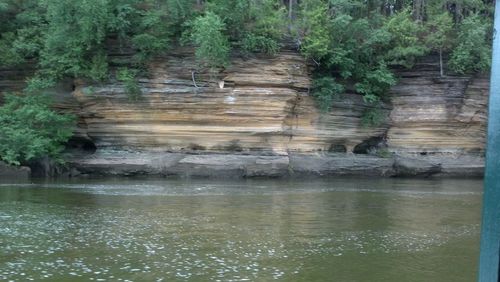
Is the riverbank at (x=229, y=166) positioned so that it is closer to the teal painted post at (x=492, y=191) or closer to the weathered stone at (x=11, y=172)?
the weathered stone at (x=11, y=172)

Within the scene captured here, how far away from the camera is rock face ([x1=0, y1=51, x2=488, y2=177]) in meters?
25.3

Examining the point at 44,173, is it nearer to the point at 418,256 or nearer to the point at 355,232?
the point at 355,232

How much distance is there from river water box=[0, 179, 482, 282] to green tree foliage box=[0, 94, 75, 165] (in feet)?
11.7

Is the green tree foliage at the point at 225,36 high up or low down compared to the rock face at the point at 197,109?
up

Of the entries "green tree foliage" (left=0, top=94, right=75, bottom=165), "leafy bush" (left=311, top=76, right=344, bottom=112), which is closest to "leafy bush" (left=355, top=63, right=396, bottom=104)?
"leafy bush" (left=311, top=76, right=344, bottom=112)

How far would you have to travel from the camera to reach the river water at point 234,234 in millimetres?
8719

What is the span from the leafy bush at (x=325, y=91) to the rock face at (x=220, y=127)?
0.40 meters

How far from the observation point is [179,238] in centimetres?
1121

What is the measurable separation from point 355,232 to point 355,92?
1718 cm

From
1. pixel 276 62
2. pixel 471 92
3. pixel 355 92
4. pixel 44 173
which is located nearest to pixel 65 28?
pixel 44 173

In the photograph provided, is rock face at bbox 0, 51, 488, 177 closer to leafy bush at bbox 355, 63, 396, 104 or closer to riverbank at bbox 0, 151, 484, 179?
riverbank at bbox 0, 151, 484, 179

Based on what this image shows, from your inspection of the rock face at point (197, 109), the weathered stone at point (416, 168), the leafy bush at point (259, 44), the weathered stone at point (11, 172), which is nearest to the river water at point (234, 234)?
the weathered stone at point (11, 172)

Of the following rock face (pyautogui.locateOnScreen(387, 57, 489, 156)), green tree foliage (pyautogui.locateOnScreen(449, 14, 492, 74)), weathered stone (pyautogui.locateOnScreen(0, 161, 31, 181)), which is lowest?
weathered stone (pyautogui.locateOnScreen(0, 161, 31, 181))

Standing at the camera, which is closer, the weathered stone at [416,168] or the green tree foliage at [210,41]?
the green tree foliage at [210,41]
